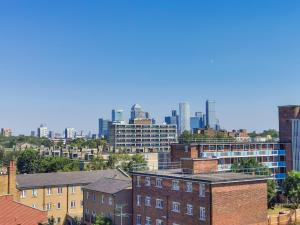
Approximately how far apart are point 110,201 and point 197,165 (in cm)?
1556

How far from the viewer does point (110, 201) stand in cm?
6112

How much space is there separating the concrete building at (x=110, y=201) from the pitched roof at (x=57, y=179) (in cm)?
795

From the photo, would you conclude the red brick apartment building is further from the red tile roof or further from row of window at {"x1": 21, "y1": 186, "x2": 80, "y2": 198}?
row of window at {"x1": 21, "y1": 186, "x2": 80, "y2": 198}

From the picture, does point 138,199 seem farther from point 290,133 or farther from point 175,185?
point 290,133

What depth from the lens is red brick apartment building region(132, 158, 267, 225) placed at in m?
45.8

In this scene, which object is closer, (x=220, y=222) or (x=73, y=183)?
(x=220, y=222)

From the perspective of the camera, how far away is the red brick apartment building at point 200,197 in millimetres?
45750

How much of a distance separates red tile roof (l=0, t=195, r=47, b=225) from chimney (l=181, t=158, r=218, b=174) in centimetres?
1841

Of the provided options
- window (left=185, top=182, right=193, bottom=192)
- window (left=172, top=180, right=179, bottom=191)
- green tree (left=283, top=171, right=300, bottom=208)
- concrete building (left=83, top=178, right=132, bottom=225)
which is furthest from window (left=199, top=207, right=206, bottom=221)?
green tree (left=283, top=171, right=300, bottom=208)

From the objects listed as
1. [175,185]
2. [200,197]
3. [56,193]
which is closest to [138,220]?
[175,185]

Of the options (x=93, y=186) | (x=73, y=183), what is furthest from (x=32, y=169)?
(x=93, y=186)

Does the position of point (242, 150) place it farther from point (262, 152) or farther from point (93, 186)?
point (93, 186)

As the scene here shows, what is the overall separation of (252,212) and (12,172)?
35.1 metres

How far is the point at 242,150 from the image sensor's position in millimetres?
92438
